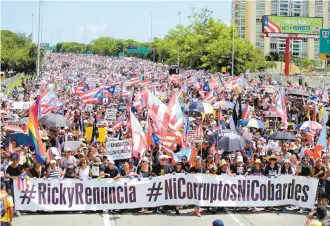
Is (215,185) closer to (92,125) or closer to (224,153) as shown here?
(224,153)

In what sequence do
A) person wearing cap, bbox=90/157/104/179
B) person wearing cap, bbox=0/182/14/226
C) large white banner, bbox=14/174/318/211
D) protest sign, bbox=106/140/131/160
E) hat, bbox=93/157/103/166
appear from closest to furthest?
1. person wearing cap, bbox=0/182/14/226
2. large white banner, bbox=14/174/318/211
3. person wearing cap, bbox=90/157/104/179
4. hat, bbox=93/157/103/166
5. protest sign, bbox=106/140/131/160

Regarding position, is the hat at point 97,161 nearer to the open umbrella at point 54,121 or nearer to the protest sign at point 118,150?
the protest sign at point 118,150

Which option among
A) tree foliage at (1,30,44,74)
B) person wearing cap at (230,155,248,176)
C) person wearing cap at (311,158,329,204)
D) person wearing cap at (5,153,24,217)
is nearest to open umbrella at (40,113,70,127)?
person wearing cap at (5,153,24,217)

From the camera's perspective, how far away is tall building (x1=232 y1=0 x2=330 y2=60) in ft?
413

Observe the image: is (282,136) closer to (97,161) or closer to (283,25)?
(97,161)

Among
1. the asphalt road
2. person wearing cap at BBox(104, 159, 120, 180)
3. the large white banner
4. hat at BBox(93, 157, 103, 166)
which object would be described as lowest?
the asphalt road

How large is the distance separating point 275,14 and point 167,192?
11945 cm

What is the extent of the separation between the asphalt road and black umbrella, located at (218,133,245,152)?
2.19 m

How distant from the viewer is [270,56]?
370 ft

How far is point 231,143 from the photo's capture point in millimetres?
14859

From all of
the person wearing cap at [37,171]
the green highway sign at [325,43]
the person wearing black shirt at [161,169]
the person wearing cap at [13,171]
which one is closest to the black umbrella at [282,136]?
the person wearing black shirt at [161,169]

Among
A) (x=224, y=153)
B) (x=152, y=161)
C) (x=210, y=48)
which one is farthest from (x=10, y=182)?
(x=210, y=48)

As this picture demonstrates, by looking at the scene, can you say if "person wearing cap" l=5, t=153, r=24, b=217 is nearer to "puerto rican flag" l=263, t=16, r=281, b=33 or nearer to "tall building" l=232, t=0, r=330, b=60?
"puerto rican flag" l=263, t=16, r=281, b=33

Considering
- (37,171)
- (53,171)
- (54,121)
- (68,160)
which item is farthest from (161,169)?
(54,121)
